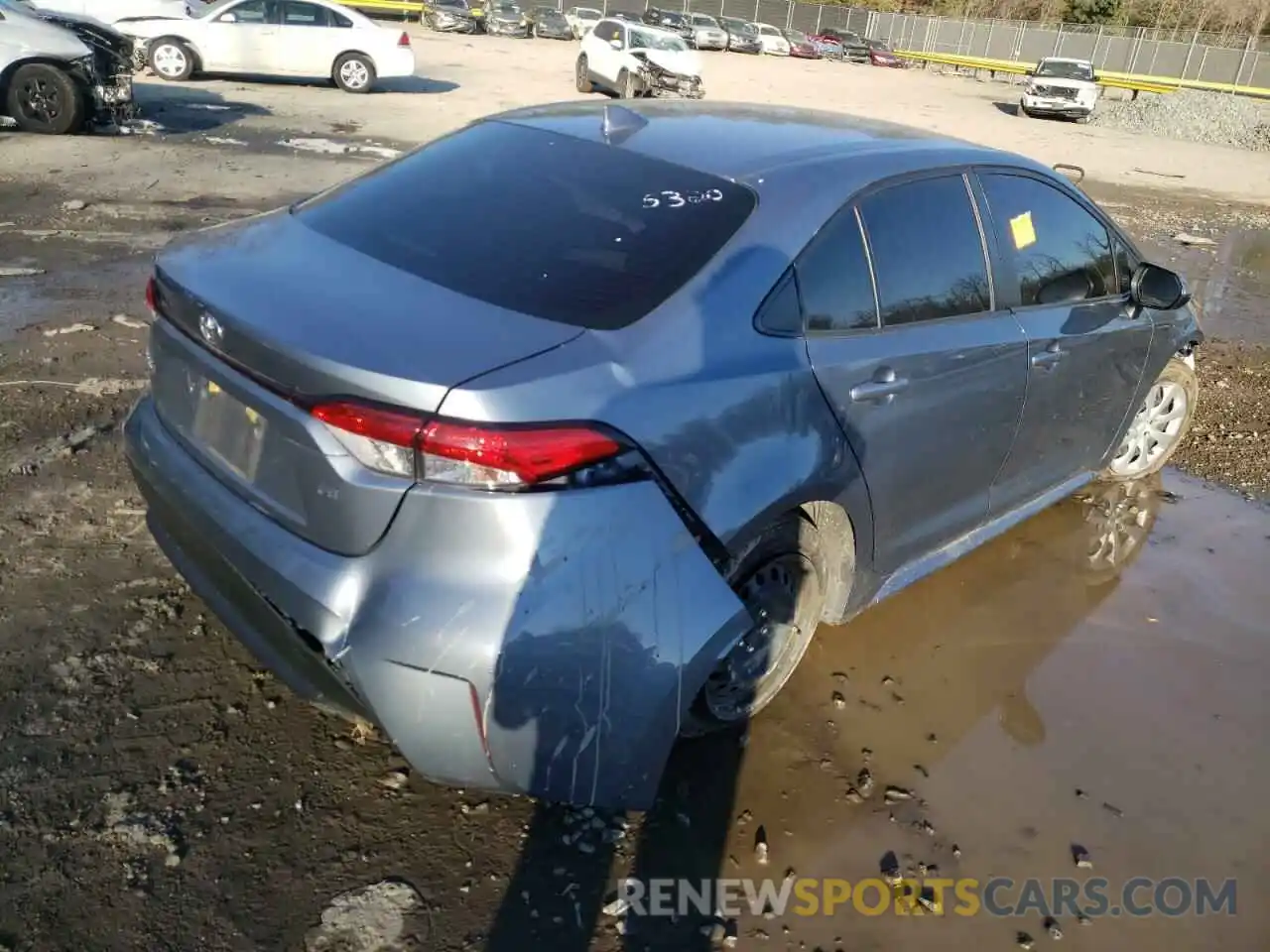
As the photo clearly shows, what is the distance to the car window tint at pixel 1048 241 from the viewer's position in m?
3.52

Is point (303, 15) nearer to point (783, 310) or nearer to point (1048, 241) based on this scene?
point (1048, 241)

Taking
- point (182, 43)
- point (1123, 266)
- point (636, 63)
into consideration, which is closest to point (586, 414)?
point (1123, 266)

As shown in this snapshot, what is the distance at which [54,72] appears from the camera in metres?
10.8

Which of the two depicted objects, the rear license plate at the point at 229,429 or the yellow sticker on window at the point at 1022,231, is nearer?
the rear license plate at the point at 229,429

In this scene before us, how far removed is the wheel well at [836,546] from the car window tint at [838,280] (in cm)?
53

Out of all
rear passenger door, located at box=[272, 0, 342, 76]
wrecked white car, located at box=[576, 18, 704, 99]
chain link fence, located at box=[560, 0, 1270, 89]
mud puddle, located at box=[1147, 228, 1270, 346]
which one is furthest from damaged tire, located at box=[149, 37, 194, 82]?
chain link fence, located at box=[560, 0, 1270, 89]

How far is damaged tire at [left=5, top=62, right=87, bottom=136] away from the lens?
10.7m

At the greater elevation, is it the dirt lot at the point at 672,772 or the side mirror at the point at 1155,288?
the side mirror at the point at 1155,288

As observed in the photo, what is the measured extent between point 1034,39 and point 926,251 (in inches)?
2328

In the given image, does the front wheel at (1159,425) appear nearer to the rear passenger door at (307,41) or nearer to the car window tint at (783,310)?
the car window tint at (783,310)

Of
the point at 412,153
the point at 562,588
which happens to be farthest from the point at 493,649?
the point at 412,153

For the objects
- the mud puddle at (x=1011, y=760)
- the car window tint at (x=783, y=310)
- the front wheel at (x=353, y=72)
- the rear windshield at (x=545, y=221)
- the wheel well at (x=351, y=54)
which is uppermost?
the rear windshield at (x=545, y=221)

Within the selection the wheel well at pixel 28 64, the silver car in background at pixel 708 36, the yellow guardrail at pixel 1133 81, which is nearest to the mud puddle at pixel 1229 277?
the wheel well at pixel 28 64

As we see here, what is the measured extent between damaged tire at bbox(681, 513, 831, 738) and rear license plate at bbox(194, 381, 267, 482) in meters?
1.27
